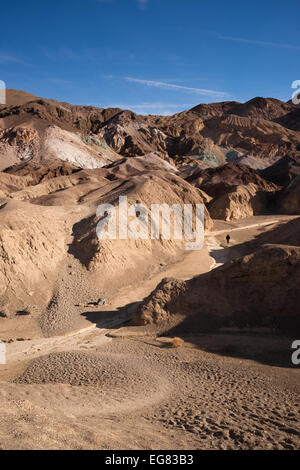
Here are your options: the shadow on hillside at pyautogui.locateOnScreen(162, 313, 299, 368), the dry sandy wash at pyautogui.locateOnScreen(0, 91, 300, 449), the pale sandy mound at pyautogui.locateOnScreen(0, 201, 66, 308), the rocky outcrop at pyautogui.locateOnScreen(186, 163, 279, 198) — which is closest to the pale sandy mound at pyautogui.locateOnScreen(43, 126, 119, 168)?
the rocky outcrop at pyautogui.locateOnScreen(186, 163, 279, 198)

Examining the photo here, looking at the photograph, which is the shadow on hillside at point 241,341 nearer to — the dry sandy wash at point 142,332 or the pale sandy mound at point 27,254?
the dry sandy wash at point 142,332

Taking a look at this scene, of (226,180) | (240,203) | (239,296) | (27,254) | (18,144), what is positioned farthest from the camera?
(18,144)

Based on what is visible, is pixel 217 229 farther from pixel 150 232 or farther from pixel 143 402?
pixel 143 402

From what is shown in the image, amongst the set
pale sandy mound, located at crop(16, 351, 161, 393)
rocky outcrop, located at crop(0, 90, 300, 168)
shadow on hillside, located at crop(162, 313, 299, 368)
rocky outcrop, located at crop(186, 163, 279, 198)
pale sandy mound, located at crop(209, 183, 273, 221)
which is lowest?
pale sandy mound, located at crop(16, 351, 161, 393)

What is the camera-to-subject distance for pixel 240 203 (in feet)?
126

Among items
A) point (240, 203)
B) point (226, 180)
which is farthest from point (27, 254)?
point (226, 180)

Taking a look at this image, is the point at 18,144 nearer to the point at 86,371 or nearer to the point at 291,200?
the point at 291,200

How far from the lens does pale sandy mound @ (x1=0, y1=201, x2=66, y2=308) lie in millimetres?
15922

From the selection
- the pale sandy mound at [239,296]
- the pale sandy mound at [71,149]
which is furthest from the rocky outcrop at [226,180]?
the pale sandy mound at [239,296]

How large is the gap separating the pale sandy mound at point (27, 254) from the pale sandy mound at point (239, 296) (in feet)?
18.8

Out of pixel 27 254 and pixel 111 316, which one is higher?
pixel 27 254

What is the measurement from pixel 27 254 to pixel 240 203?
27283 mm

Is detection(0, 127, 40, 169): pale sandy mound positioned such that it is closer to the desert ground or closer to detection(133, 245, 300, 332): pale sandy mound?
the desert ground

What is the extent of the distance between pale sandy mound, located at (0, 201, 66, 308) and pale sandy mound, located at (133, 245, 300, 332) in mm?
5718
